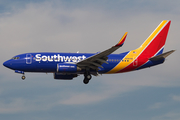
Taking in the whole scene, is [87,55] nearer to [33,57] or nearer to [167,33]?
[33,57]

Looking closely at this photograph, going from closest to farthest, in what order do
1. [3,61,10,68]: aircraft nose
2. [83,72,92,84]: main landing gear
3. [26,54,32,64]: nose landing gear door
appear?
[26,54,32,64]: nose landing gear door, [3,61,10,68]: aircraft nose, [83,72,92,84]: main landing gear

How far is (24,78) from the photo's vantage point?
4678 centimetres

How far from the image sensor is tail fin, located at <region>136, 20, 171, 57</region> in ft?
167

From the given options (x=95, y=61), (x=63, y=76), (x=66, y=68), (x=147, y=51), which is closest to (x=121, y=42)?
(x=95, y=61)

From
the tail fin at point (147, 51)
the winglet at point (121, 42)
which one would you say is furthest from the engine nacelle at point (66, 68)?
the winglet at point (121, 42)

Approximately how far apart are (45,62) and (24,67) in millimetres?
2946

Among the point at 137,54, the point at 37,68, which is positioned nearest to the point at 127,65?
the point at 137,54

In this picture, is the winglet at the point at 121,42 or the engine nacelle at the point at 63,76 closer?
the winglet at the point at 121,42

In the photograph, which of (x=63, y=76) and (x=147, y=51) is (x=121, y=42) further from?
(x=63, y=76)

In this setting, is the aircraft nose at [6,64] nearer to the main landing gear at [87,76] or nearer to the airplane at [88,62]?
the airplane at [88,62]

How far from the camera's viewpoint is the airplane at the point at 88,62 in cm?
4581

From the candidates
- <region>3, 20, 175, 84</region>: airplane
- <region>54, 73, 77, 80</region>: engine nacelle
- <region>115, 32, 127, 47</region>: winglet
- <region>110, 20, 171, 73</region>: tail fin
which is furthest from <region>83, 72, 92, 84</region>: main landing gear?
<region>115, 32, 127, 47</region>: winglet

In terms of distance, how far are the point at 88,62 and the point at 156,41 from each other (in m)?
12.6

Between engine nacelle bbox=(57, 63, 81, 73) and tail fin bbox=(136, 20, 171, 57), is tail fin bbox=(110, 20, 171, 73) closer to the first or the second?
tail fin bbox=(136, 20, 171, 57)
